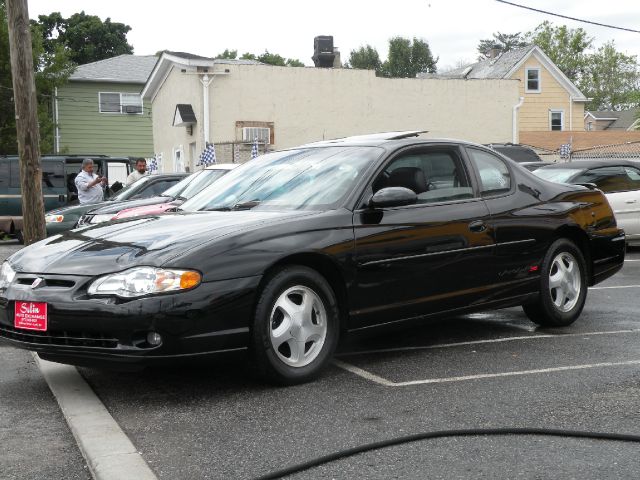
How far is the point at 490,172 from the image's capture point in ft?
22.2

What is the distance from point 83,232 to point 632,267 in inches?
325

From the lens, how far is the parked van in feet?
62.0

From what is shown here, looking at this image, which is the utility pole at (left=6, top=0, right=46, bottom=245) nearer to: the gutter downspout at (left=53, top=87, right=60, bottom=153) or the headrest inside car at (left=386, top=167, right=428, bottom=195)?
the headrest inside car at (left=386, top=167, right=428, bottom=195)

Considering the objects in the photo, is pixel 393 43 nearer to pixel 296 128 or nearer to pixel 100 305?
pixel 296 128

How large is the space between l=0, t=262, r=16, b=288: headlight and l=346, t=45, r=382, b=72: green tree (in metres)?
89.1

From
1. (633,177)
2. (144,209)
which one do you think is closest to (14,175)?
(144,209)

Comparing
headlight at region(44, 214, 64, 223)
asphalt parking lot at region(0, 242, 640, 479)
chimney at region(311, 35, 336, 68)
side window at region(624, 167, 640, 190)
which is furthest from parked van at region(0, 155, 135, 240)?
asphalt parking lot at region(0, 242, 640, 479)

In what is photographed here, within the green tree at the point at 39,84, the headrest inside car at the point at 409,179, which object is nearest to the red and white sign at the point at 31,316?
the headrest inside car at the point at 409,179

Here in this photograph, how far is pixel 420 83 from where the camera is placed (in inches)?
1153

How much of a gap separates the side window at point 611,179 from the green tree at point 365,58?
8068 centimetres

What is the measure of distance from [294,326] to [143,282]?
3.13 feet

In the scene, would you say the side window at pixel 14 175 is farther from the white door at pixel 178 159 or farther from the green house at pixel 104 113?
the green house at pixel 104 113

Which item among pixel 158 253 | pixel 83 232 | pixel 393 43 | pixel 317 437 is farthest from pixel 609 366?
pixel 393 43

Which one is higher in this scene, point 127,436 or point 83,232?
point 83,232
